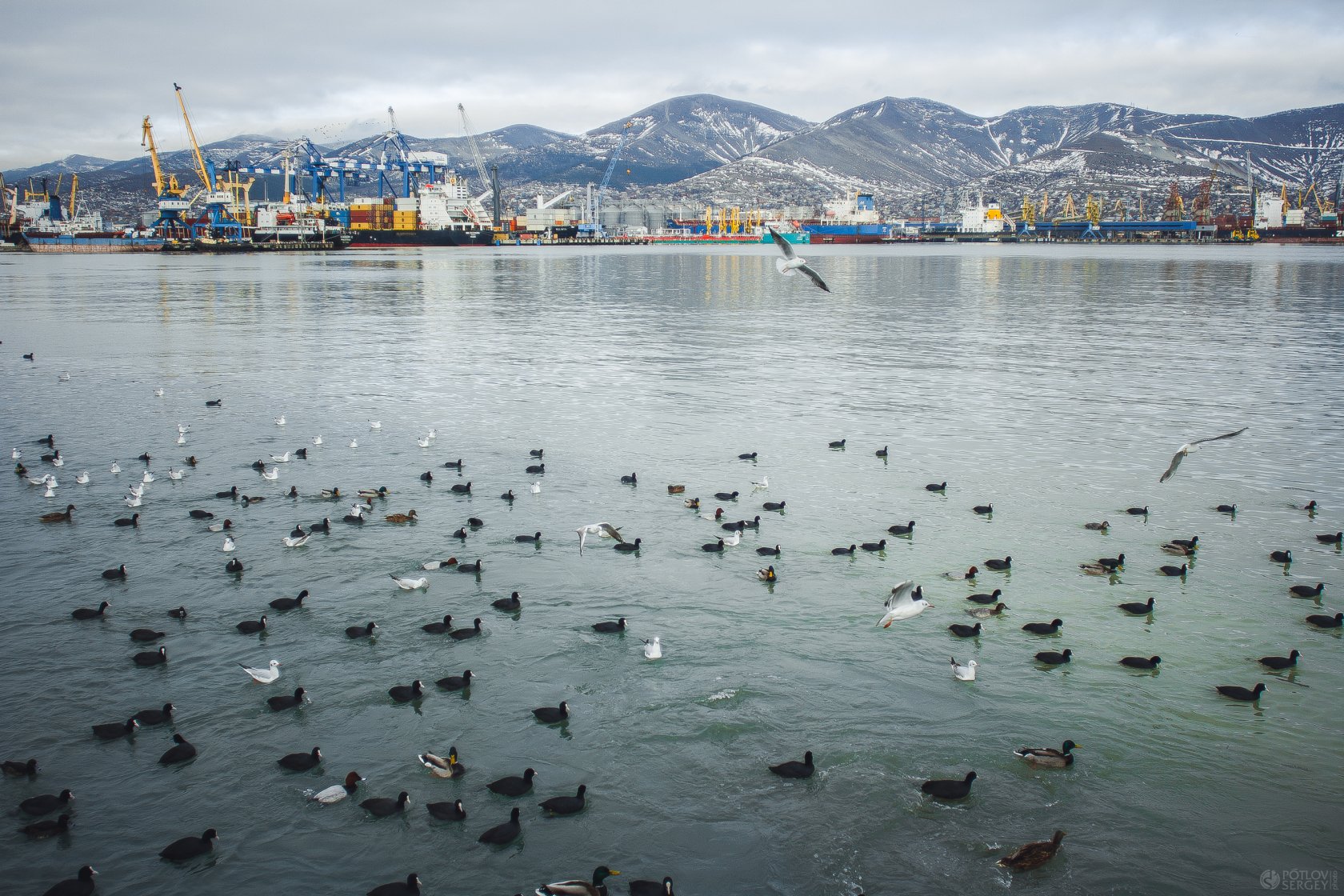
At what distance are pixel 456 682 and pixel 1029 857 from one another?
275 inches

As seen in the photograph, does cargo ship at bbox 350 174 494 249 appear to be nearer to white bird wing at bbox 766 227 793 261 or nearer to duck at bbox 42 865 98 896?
white bird wing at bbox 766 227 793 261

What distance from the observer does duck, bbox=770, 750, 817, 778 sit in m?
9.93

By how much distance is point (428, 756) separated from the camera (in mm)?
10023

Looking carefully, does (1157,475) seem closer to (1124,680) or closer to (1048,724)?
(1124,680)

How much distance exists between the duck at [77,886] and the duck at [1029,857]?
27.7ft

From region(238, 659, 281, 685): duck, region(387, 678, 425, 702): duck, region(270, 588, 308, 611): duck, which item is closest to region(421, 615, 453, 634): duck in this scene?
region(387, 678, 425, 702): duck

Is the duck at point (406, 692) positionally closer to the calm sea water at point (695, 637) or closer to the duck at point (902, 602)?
the calm sea water at point (695, 637)

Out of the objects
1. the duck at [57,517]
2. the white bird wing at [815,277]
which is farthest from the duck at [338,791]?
the duck at [57,517]

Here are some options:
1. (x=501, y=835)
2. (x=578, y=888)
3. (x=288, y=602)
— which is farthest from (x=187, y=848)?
(x=288, y=602)

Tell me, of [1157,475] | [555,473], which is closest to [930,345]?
[1157,475]

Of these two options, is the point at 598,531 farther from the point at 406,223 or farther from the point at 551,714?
the point at 406,223

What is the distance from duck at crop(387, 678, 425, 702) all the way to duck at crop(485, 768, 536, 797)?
2222mm

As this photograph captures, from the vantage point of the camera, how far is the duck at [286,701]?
1106 cm

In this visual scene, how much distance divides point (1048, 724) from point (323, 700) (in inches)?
357
